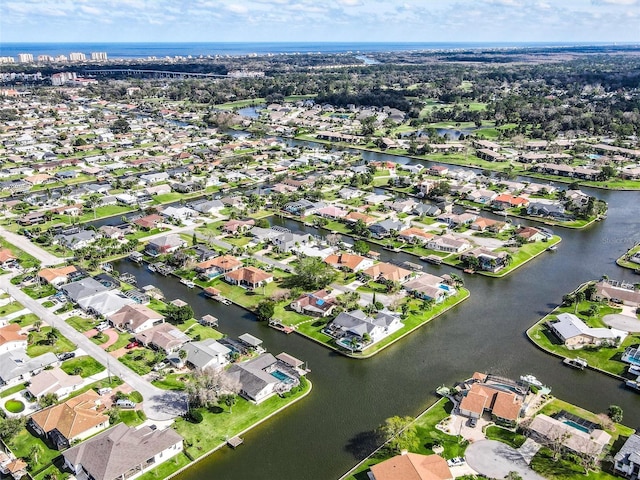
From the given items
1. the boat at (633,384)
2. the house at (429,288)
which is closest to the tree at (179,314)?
the house at (429,288)

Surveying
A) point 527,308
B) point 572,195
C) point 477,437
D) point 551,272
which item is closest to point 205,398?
point 477,437

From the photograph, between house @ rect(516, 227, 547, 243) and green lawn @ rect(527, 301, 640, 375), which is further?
house @ rect(516, 227, 547, 243)

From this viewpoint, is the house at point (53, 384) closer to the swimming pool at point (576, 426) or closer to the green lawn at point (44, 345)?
the green lawn at point (44, 345)

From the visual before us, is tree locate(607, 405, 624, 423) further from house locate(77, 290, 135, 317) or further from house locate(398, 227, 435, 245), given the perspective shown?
house locate(77, 290, 135, 317)

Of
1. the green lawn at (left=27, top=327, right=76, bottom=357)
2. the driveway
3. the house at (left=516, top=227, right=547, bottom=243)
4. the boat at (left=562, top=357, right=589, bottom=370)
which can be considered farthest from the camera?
the house at (left=516, top=227, right=547, bottom=243)

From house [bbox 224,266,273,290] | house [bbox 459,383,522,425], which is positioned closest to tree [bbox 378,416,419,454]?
house [bbox 459,383,522,425]

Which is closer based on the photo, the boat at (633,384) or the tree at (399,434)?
the tree at (399,434)
